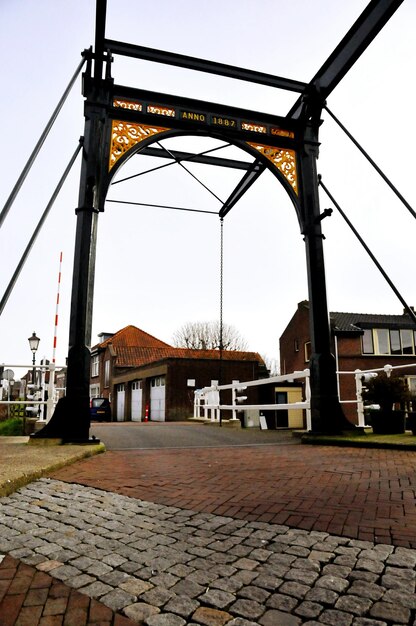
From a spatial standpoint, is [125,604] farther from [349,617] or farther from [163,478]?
[163,478]

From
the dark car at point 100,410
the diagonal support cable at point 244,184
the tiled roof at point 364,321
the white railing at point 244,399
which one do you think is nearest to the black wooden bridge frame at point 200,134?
the white railing at point 244,399

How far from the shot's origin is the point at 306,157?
8078 mm

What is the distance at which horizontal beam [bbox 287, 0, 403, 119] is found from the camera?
641 centimetres

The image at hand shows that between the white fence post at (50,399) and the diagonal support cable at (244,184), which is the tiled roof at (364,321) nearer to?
the diagonal support cable at (244,184)

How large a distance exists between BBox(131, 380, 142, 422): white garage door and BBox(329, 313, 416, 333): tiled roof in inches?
546

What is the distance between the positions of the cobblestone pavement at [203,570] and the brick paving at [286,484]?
204 mm

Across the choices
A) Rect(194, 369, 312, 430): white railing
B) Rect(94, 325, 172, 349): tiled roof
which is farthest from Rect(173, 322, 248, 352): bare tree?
Rect(194, 369, 312, 430): white railing

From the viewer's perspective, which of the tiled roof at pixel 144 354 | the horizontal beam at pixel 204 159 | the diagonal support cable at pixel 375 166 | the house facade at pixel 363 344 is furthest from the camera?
the tiled roof at pixel 144 354

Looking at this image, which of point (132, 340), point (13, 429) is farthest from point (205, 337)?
point (13, 429)

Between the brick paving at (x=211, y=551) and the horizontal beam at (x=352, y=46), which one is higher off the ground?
the horizontal beam at (x=352, y=46)

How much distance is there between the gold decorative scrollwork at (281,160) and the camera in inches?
315

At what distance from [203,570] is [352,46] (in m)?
7.76

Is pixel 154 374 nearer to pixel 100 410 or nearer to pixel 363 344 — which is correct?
pixel 100 410

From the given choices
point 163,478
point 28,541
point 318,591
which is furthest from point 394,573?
point 163,478
